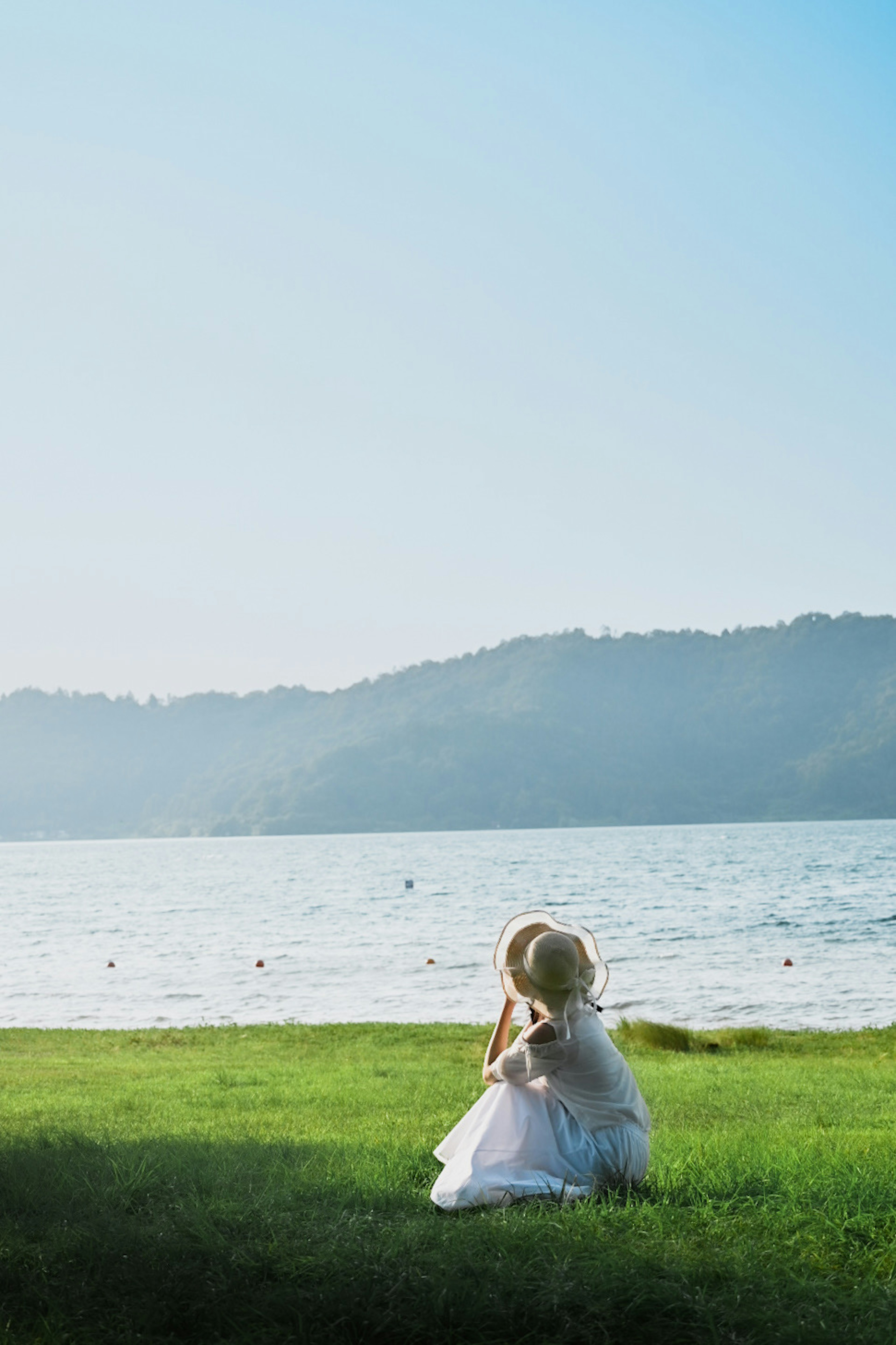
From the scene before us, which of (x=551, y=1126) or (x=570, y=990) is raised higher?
(x=570, y=990)

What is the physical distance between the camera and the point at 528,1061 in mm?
6223

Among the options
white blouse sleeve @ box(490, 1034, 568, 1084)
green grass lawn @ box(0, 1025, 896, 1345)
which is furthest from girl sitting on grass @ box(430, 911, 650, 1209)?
green grass lawn @ box(0, 1025, 896, 1345)

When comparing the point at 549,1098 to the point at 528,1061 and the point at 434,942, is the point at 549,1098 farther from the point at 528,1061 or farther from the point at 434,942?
the point at 434,942

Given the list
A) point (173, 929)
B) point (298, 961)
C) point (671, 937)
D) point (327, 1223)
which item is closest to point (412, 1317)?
point (327, 1223)

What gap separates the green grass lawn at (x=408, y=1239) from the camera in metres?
4.82

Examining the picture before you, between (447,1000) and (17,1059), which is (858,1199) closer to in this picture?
(17,1059)

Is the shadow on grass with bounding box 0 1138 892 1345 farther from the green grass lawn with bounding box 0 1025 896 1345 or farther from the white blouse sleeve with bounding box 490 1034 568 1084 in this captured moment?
the white blouse sleeve with bounding box 490 1034 568 1084

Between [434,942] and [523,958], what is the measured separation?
40.2 metres

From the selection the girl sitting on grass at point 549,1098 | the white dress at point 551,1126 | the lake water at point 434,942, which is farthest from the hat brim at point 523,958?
the lake water at point 434,942

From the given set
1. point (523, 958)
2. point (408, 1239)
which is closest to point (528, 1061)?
point (523, 958)

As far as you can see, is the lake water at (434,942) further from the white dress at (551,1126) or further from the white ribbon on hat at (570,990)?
the white ribbon on hat at (570,990)

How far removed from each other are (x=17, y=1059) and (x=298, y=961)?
75.9 ft

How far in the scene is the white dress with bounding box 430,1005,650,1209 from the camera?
614 cm

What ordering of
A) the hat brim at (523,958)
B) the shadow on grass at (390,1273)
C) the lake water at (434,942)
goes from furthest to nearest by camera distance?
the lake water at (434,942)
the hat brim at (523,958)
the shadow on grass at (390,1273)
